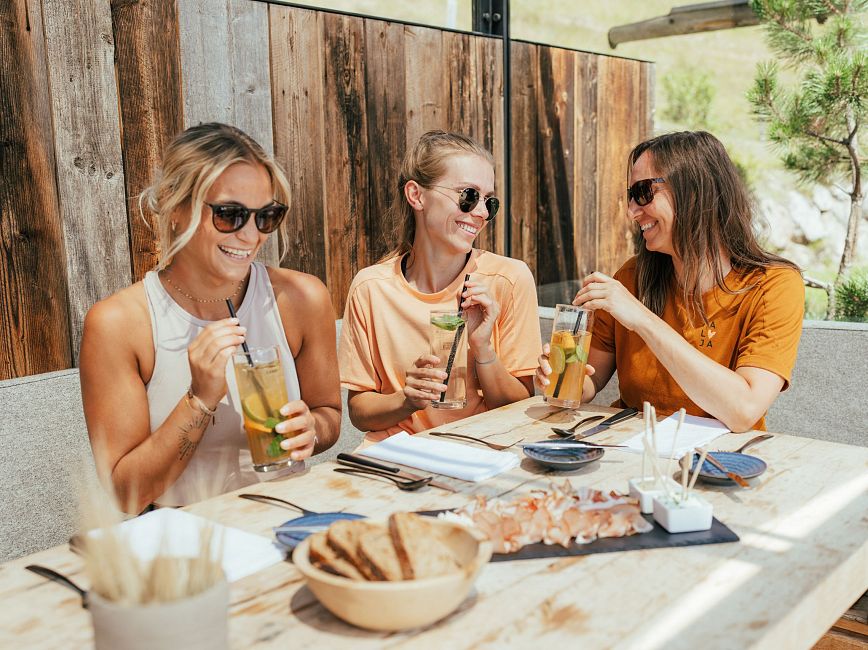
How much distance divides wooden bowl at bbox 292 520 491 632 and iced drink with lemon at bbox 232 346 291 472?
0.62 meters

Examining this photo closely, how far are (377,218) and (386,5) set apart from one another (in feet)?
3.22

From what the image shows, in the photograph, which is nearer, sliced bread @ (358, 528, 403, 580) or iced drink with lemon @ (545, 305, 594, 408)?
sliced bread @ (358, 528, 403, 580)

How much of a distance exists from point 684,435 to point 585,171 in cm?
275

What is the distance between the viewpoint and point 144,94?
293 cm

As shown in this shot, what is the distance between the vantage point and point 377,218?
12.8ft

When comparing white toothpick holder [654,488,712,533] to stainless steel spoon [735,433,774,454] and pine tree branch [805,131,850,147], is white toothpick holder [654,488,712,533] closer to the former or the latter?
stainless steel spoon [735,433,774,454]

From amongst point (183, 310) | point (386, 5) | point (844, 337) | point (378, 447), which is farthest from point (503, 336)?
point (386, 5)

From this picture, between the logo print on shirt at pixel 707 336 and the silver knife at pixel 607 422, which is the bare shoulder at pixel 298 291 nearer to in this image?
the silver knife at pixel 607 422

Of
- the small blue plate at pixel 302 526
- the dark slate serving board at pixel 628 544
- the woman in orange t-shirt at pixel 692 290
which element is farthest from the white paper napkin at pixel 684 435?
the small blue plate at pixel 302 526

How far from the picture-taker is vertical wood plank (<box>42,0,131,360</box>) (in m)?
2.69

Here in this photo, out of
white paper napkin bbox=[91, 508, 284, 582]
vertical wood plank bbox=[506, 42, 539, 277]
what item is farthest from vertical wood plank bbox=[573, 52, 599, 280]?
white paper napkin bbox=[91, 508, 284, 582]

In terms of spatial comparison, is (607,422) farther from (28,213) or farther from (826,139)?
(826,139)

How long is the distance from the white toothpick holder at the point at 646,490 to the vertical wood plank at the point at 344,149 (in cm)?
241

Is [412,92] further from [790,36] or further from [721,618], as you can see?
[721,618]
